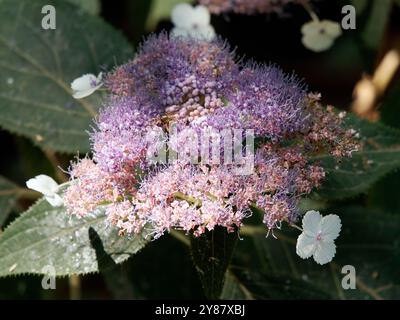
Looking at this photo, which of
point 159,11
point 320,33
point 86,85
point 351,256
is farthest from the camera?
point 159,11

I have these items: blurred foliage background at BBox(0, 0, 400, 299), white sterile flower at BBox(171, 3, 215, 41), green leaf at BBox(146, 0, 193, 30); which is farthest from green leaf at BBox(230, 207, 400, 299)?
green leaf at BBox(146, 0, 193, 30)

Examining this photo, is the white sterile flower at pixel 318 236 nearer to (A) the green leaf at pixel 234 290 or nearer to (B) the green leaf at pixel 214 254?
(B) the green leaf at pixel 214 254

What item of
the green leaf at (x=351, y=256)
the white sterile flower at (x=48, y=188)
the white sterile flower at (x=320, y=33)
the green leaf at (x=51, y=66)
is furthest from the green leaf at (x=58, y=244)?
the white sterile flower at (x=320, y=33)

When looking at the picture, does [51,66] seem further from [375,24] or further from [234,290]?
[375,24]

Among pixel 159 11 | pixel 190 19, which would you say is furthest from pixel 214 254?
pixel 159 11

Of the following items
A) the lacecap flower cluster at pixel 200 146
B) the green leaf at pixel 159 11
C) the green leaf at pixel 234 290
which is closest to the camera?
the lacecap flower cluster at pixel 200 146

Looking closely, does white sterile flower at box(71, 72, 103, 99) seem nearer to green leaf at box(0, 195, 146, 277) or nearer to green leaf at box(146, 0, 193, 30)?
green leaf at box(0, 195, 146, 277)
